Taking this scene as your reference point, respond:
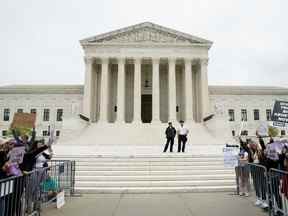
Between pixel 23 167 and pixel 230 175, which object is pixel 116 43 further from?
pixel 23 167

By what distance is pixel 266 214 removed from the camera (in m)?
7.19

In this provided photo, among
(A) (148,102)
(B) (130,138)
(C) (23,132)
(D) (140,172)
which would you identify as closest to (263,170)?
(D) (140,172)

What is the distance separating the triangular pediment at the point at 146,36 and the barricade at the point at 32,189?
3212 centimetres

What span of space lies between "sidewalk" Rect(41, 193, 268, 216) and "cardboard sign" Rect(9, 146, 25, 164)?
202cm

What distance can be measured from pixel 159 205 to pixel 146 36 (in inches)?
1363

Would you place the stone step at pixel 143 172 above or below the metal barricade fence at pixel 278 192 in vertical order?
below

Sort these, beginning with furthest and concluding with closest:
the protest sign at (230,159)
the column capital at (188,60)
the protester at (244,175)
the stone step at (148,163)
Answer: the column capital at (188,60) < the stone step at (148,163) < the protest sign at (230,159) < the protester at (244,175)

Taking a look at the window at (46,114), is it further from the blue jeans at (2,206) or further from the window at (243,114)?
the blue jeans at (2,206)

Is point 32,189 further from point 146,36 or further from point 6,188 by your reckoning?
point 146,36

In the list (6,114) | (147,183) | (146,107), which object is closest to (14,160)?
(147,183)

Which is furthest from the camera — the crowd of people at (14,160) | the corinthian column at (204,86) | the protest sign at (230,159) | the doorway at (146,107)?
the doorway at (146,107)

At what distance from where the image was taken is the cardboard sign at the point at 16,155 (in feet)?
20.4

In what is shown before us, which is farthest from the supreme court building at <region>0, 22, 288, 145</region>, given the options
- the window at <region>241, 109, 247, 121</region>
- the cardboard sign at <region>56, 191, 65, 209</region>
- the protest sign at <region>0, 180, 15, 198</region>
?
the protest sign at <region>0, 180, 15, 198</region>

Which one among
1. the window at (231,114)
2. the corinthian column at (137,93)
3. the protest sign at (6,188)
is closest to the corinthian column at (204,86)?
the corinthian column at (137,93)
